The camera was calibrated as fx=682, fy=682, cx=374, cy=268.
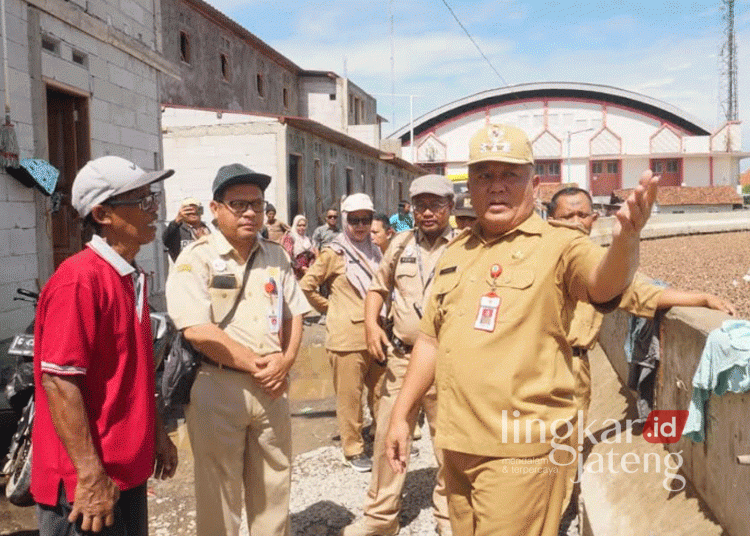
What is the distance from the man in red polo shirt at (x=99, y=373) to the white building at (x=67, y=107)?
5143mm

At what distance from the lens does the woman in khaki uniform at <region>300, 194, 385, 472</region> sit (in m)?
5.03

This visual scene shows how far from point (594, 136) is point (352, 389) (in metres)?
54.3

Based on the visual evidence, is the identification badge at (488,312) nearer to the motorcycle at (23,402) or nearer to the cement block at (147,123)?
the motorcycle at (23,402)

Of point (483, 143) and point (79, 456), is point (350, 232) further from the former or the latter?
point (79, 456)

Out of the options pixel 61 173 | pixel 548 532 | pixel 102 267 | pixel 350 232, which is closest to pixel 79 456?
pixel 102 267

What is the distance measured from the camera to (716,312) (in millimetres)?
3365

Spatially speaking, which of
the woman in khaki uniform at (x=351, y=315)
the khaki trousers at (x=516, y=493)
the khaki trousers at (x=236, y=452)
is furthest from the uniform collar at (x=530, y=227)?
the woman in khaki uniform at (x=351, y=315)

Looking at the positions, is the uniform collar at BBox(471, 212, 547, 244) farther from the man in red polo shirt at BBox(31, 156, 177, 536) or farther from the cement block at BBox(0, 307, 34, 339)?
the cement block at BBox(0, 307, 34, 339)

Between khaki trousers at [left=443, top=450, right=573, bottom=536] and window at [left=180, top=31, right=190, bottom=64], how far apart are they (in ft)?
73.5

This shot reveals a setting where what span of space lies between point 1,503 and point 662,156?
2218 inches

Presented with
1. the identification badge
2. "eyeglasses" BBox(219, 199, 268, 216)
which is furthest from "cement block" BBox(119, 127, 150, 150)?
the identification badge

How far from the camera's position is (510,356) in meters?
2.22

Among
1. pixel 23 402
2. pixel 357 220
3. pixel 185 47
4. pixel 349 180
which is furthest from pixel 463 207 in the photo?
pixel 185 47

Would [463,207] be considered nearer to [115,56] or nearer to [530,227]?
[530,227]
